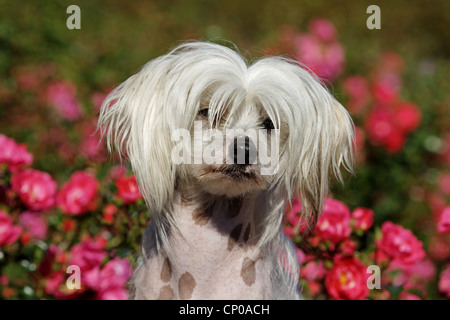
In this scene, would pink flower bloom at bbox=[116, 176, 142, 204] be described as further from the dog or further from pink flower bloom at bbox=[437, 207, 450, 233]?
pink flower bloom at bbox=[437, 207, 450, 233]

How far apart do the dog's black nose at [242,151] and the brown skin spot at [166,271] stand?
507mm

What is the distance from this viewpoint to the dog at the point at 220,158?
2043mm

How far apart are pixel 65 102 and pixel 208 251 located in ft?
8.48

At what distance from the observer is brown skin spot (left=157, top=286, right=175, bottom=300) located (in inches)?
85.4

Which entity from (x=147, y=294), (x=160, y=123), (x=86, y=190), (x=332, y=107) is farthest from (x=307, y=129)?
(x=86, y=190)

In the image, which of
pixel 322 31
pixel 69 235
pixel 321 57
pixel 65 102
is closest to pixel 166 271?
pixel 69 235

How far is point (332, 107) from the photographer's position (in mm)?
2244

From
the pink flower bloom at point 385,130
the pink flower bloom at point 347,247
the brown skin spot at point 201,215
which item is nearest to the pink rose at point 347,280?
the pink flower bloom at point 347,247

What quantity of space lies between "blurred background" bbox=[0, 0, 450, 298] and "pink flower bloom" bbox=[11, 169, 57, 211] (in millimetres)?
41

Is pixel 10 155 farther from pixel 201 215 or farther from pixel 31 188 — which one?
pixel 201 215

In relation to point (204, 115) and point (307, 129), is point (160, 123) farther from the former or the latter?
point (307, 129)

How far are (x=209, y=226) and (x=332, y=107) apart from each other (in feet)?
2.13

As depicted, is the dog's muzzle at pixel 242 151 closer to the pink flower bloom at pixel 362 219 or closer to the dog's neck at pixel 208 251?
the dog's neck at pixel 208 251

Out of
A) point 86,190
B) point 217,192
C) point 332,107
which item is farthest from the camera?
point 86,190
